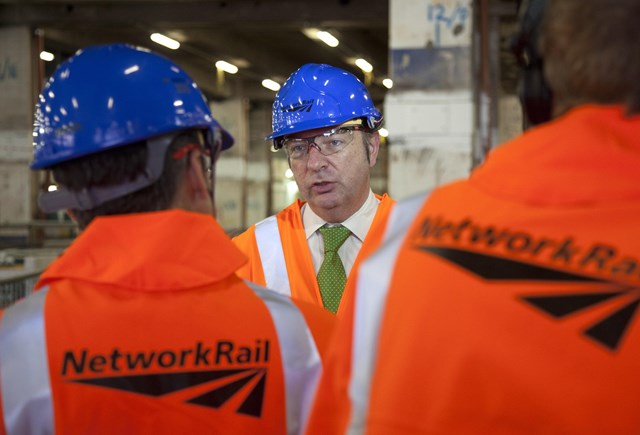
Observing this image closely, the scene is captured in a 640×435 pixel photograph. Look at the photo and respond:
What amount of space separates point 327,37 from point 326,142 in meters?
19.3

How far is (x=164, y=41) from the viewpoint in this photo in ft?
75.6

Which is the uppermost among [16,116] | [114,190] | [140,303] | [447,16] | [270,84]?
[270,84]

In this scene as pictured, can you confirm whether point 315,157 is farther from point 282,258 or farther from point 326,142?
point 282,258

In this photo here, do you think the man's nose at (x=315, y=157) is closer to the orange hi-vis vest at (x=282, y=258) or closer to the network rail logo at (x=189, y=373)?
the orange hi-vis vest at (x=282, y=258)

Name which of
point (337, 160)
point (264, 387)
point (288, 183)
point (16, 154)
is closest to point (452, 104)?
point (337, 160)

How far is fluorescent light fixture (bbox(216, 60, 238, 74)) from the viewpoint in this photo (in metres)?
27.5

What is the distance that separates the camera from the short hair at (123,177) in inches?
72.7

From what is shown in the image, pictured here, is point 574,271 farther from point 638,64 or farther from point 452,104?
point 452,104

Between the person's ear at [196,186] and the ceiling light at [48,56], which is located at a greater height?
the ceiling light at [48,56]

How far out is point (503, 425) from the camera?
48.4 inches

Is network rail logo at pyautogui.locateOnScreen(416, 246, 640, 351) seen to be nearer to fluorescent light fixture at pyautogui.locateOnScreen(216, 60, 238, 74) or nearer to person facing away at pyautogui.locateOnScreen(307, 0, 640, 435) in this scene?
person facing away at pyautogui.locateOnScreen(307, 0, 640, 435)

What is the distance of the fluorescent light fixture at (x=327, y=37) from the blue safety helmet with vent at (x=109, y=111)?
20.7 m

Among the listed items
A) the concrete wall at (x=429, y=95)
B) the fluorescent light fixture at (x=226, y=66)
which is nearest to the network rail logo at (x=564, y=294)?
the concrete wall at (x=429, y=95)

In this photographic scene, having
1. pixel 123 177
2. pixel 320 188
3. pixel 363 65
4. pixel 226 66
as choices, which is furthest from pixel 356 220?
pixel 226 66
